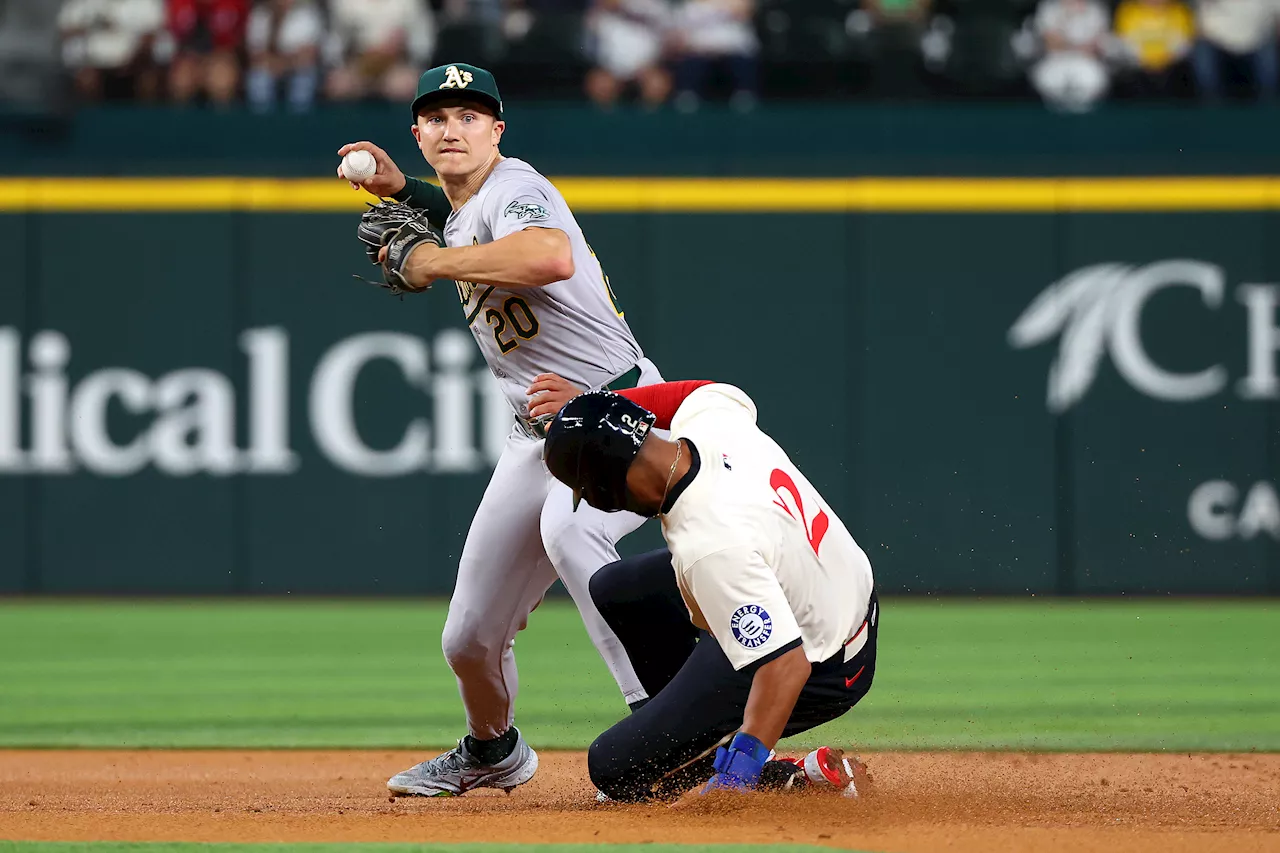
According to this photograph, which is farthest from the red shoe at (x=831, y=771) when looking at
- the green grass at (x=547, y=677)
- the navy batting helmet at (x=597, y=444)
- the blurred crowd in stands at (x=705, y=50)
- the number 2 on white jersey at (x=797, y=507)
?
the blurred crowd in stands at (x=705, y=50)

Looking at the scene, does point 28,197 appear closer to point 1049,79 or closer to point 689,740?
point 1049,79

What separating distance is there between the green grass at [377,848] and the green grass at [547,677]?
2.45 meters

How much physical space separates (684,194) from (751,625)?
26.3ft

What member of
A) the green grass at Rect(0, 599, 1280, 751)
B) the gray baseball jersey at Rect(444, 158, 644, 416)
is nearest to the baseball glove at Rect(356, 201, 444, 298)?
the gray baseball jersey at Rect(444, 158, 644, 416)

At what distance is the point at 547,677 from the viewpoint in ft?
26.7

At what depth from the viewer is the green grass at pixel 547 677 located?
6559mm

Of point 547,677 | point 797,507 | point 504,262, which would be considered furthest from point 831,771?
point 547,677

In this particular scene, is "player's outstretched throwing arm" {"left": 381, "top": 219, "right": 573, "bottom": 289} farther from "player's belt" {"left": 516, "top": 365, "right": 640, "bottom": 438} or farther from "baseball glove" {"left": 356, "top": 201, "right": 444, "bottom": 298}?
"player's belt" {"left": 516, "top": 365, "right": 640, "bottom": 438}

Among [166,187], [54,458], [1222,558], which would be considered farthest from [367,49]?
[1222,558]

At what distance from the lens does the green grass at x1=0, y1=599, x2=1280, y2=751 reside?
6559 mm

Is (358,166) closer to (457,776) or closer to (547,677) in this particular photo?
(457,776)

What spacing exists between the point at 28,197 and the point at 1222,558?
827 cm

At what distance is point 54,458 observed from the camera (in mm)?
11508

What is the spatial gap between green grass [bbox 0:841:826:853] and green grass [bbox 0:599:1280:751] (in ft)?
8.04
